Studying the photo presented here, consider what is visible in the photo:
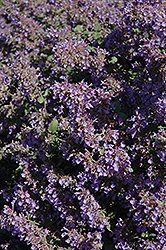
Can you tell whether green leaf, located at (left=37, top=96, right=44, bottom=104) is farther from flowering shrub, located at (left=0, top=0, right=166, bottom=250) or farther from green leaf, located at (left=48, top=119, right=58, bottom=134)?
green leaf, located at (left=48, top=119, right=58, bottom=134)

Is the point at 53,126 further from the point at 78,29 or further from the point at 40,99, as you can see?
the point at 78,29

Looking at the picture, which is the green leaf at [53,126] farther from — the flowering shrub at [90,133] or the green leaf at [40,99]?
the green leaf at [40,99]

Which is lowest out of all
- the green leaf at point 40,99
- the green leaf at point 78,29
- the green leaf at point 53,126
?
the green leaf at point 53,126

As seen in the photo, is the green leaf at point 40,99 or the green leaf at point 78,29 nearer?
the green leaf at point 40,99

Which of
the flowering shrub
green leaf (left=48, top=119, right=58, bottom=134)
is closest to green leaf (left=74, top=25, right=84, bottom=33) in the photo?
the flowering shrub

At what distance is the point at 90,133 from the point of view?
266 cm

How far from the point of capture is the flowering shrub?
2639mm

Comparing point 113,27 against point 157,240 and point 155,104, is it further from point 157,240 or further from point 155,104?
point 157,240

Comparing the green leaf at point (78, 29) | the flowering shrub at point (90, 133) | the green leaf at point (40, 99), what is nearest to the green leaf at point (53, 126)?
the flowering shrub at point (90, 133)

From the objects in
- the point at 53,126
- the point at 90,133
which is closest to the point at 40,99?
the point at 53,126

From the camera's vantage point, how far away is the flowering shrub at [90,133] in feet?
8.66

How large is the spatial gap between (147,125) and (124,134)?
24cm

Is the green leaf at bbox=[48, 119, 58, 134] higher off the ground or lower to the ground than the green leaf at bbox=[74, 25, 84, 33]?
lower

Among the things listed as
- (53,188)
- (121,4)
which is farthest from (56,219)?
(121,4)
